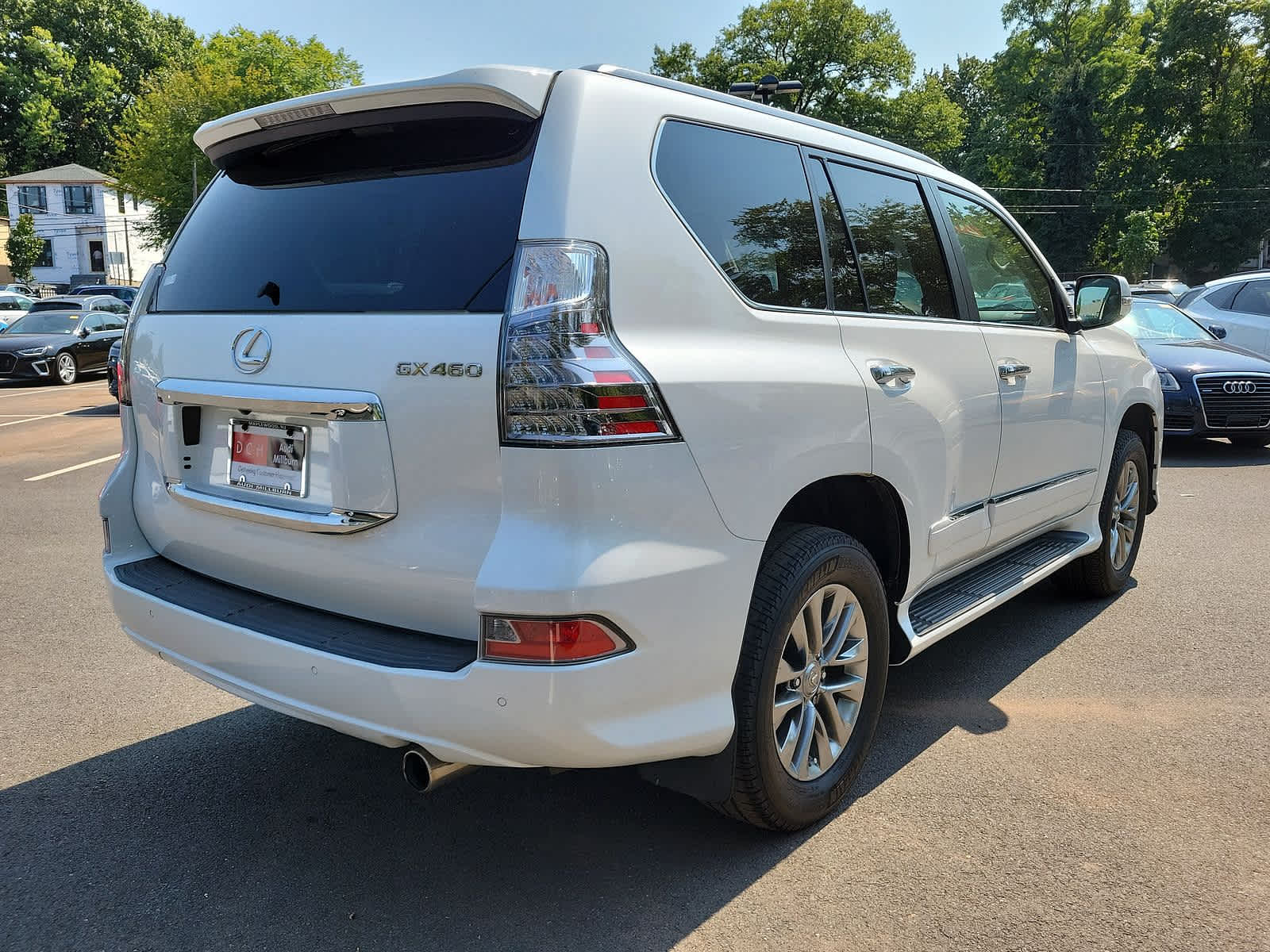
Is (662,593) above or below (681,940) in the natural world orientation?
above

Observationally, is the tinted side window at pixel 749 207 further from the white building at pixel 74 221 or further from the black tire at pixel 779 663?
the white building at pixel 74 221

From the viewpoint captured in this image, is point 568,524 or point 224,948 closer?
point 568,524

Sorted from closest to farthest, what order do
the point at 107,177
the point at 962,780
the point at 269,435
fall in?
the point at 269,435, the point at 962,780, the point at 107,177

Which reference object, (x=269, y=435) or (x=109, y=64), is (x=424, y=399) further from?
(x=109, y=64)

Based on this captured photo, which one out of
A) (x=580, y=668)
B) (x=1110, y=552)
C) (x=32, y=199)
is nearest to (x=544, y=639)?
(x=580, y=668)

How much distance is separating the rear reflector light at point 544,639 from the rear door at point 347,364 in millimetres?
126

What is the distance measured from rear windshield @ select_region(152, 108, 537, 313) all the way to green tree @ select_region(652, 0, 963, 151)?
52.8 m

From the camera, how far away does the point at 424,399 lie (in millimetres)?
2158

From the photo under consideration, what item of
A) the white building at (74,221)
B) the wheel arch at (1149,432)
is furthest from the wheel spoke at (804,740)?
the white building at (74,221)

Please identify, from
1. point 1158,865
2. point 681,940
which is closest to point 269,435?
point 681,940

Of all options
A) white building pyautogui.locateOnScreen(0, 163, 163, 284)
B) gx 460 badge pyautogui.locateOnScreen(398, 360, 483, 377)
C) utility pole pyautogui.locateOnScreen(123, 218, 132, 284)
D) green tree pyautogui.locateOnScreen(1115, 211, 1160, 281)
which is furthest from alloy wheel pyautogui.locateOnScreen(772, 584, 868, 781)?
white building pyautogui.locateOnScreen(0, 163, 163, 284)

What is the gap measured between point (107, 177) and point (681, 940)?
78.7 metres

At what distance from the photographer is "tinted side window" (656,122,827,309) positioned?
2441 millimetres

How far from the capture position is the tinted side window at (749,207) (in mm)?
2441
